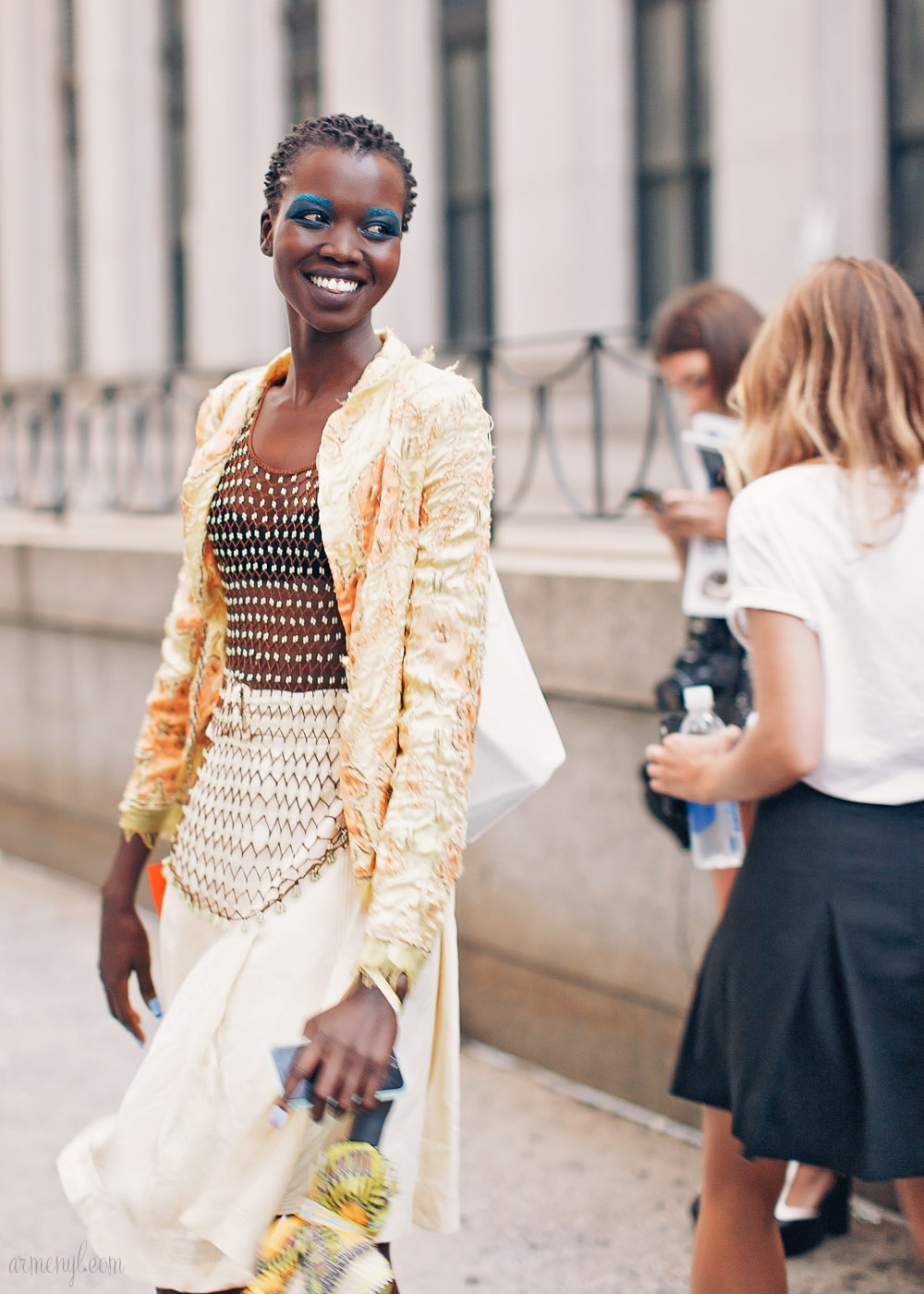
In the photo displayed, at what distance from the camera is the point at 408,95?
12.6 m

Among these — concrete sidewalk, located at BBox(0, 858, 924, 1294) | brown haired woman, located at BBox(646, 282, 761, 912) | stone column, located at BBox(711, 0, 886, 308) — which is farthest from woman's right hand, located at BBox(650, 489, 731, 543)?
stone column, located at BBox(711, 0, 886, 308)

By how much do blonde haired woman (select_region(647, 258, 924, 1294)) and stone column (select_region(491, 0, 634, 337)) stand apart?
8.81 metres

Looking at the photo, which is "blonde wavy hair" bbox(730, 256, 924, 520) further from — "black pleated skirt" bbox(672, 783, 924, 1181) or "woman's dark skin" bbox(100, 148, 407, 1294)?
"woman's dark skin" bbox(100, 148, 407, 1294)

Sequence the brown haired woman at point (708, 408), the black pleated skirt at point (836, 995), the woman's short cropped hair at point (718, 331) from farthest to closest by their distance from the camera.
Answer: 1. the woman's short cropped hair at point (718, 331)
2. the brown haired woman at point (708, 408)
3. the black pleated skirt at point (836, 995)

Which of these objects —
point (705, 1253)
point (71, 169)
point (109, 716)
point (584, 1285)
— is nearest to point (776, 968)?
point (705, 1253)

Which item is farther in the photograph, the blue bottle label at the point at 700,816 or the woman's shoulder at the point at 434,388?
the blue bottle label at the point at 700,816

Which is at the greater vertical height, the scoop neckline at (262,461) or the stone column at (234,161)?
the stone column at (234,161)

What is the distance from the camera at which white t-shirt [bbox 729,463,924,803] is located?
7.54ft

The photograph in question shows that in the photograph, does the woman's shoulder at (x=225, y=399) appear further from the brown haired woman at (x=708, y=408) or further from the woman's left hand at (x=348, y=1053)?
the brown haired woman at (x=708, y=408)

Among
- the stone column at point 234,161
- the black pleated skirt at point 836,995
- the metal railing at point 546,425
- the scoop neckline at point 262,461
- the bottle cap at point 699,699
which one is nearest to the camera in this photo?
the scoop neckline at point 262,461

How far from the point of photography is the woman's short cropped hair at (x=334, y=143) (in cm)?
197

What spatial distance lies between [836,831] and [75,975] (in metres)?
4.43

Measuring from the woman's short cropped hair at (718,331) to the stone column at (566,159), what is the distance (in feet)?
24.3

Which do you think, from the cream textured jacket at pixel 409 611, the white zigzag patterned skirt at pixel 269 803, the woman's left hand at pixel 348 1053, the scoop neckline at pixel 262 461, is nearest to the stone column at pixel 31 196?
the scoop neckline at pixel 262 461
